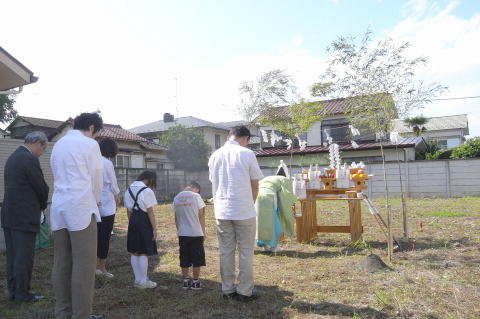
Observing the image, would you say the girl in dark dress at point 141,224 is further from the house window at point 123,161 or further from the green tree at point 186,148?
the green tree at point 186,148

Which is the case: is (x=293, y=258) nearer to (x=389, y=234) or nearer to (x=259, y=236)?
(x=259, y=236)

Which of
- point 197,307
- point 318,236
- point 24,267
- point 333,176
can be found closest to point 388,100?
point 333,176

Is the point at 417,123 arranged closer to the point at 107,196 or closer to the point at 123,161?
the point at 123,161

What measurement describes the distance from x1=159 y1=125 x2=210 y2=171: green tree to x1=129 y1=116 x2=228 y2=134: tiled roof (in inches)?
145

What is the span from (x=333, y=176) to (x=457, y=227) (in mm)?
3173

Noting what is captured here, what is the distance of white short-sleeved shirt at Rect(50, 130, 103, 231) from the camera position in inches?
105

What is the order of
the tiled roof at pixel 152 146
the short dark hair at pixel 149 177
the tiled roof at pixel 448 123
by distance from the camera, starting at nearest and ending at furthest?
the short dark hair at pixel 149 177 → the tiled roof at pixel 152 146 → the tiled roof at pixel 448 123

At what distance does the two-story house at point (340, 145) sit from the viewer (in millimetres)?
18834

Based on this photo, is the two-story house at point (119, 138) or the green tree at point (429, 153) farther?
the two-story house at point (119, 138)

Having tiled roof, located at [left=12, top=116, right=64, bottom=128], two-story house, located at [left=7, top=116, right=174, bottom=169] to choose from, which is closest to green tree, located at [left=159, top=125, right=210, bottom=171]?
two-story house, located at [left=7, top=116, right=174, bottom=169]

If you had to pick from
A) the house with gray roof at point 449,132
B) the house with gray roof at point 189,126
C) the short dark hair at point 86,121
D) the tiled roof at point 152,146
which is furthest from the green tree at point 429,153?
the short dark hair at point 86,121

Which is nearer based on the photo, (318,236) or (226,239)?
(226,239)

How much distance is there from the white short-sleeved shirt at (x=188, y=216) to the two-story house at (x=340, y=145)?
48.8 feet

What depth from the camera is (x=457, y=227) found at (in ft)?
Result: 25.6
